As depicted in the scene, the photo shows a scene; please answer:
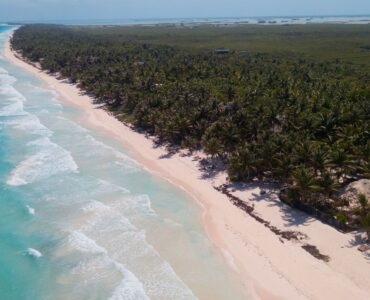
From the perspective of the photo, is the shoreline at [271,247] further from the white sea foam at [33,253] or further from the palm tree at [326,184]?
the white sea foam at [33,253]

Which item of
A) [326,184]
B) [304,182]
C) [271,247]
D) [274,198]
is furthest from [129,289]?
[326,184]

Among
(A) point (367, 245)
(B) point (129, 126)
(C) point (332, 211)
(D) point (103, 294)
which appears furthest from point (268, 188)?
(B) point (129, 126)

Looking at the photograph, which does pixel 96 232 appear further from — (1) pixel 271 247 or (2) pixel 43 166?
(2) pixel 43 166

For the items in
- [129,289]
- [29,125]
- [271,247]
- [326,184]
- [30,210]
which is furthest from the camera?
[29,125]

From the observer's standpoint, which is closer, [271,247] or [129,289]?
[129,289]

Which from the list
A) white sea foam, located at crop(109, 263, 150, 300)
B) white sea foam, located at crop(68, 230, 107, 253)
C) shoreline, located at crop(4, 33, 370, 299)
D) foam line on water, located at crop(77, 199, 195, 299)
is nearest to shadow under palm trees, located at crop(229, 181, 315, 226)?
shoreline, located at crop(4, 33, 370, 299)

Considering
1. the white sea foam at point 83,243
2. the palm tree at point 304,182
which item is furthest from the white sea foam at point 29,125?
the palm tree at point 304,182
